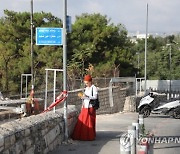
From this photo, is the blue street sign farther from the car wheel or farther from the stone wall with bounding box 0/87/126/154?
the car wheel

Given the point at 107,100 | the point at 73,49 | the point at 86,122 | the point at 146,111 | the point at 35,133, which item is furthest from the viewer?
the point at 73,49

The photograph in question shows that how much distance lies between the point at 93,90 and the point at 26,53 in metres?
21.9

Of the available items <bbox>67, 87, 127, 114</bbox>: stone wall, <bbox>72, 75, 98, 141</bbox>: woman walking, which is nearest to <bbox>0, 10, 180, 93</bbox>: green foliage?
<bbox>67, 87, 127, 114</bbox>: stone wall

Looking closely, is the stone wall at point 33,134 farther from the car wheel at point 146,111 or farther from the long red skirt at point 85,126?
the car wheel at point 146,111

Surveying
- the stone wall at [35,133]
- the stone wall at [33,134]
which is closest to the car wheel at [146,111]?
the stone wall at [35,133]

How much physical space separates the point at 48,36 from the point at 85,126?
2.22 meters

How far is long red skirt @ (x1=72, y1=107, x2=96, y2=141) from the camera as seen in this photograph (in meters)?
10.9

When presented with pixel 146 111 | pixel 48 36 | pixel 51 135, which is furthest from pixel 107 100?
pixel 51 135

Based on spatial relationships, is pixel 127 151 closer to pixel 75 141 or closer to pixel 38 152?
pixel 38 152

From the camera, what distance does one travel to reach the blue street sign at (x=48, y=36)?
10469mm

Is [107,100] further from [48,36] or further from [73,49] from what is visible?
[48,36]

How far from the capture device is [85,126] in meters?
11.0

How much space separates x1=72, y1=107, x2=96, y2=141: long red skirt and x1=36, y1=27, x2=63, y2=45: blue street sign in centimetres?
171

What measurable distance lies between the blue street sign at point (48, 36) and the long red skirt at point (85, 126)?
171 centimetres
